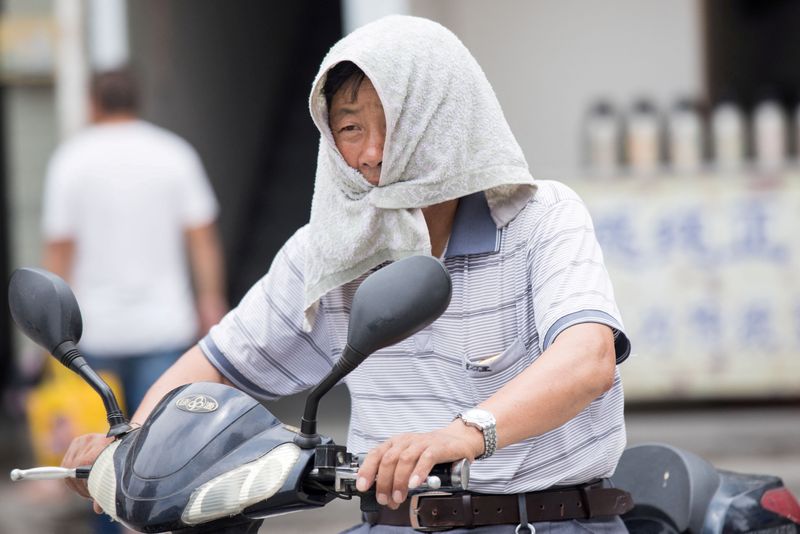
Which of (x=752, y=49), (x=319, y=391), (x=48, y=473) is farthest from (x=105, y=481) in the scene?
(x=752, y=49)

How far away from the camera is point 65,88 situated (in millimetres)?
6922

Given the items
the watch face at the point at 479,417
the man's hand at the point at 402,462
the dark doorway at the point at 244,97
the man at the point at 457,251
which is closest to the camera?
the man's hand at the point at 402,462

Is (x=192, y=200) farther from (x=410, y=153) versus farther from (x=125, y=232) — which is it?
(x=410, y=153)

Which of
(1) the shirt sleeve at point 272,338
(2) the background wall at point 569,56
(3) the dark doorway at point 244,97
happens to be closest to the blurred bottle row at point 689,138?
(2) the background wall at point 569,56

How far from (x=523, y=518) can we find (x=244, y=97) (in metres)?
8.85

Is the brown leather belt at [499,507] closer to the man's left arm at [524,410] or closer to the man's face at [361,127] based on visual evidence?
the man's left arm at [524,410]

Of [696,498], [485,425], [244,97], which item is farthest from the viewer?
[244,97]

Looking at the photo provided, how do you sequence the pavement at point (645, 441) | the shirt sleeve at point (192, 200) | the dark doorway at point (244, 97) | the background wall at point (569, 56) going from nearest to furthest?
the shirt sleeve at point (192, 200) → the pavement at point (645, 441) → the background wall at point (569, 56) → the dark doorway at point (244, 97)

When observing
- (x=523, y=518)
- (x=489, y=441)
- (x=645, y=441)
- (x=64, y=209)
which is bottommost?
(x=645, y=441)

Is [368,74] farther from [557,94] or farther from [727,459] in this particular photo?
[557,94]

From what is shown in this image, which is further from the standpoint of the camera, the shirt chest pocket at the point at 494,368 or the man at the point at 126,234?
the man at the point at 126,234

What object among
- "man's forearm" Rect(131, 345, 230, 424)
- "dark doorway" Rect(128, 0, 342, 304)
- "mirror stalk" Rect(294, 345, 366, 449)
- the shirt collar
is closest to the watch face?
"mirror stalk" Rect(294, 345, 366, 449)

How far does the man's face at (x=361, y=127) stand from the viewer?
1.96 m

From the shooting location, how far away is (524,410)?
1719 millimetres
